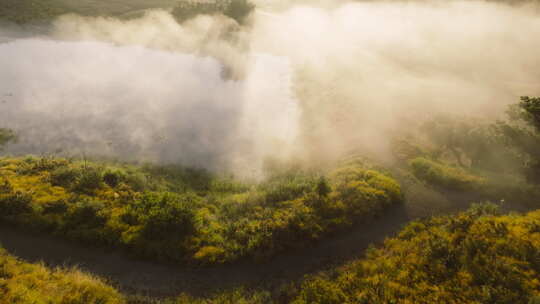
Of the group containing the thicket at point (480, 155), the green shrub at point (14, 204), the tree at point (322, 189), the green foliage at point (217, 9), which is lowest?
the green shrub at point (14, 204)

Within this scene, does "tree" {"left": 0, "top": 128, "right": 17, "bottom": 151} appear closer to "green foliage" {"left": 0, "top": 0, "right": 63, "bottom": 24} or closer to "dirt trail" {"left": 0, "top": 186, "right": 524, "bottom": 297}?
"dirt trail" {"left": 0, "top": 186, "right": 524, "bottom": 297}

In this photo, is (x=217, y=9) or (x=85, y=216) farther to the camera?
(x=217, y=9)

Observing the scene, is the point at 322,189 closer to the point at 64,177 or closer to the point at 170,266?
the point at 170,266

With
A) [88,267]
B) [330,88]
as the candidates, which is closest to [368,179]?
[88,267]

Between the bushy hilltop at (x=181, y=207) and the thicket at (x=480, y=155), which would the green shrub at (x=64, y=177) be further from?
the thicket at (x=480, y=155)

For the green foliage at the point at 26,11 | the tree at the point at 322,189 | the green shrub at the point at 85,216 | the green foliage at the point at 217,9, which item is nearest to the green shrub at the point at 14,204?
the green shrub at the point at 85,216

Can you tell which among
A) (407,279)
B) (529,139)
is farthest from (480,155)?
(407,279)
